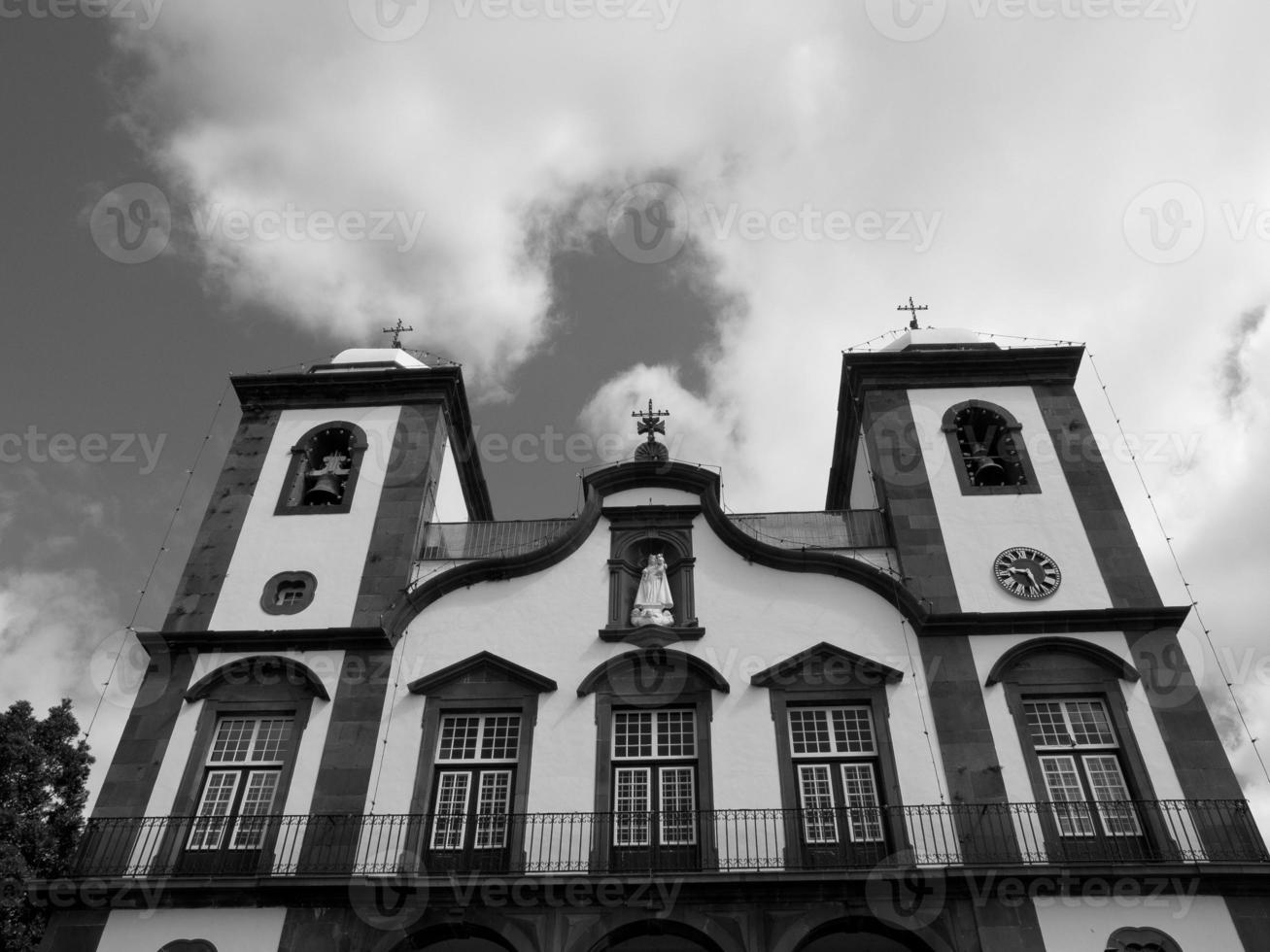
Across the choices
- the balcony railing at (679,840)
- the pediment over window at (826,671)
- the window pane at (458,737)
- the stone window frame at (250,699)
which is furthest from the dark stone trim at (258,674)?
the pediment over window at (826,671)

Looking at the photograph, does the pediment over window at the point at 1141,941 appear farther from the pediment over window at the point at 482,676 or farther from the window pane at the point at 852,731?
the pediment over window at the point at 482,676

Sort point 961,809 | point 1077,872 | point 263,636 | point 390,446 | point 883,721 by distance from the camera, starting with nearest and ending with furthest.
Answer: point 1077,872, point 961,809, point 883,721, point 263,636, point 390,446

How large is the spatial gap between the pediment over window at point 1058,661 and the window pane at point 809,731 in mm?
2414

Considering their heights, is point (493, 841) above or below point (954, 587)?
below

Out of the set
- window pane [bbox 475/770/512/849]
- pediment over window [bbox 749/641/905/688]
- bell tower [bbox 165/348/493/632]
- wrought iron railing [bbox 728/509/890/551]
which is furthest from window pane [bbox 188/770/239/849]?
wrought iron railing [bbox 728/509/890/551]

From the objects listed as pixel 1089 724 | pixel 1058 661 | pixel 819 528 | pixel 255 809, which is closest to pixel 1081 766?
pixel 1089 724

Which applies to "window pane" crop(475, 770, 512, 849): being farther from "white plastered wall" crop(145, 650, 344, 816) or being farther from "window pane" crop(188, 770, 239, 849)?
"window pane" crop(188, 770, 239, 849)

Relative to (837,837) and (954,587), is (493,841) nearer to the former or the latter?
(837,837)

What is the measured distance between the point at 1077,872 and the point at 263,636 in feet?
39.0

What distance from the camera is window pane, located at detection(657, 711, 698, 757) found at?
51.8 ft

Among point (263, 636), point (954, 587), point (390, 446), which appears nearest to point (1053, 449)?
point (954, 587)

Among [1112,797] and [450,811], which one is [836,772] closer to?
[1112,797]

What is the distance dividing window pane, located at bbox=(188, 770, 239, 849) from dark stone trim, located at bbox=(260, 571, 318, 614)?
2.73 meters

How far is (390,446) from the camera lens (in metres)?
19.9
